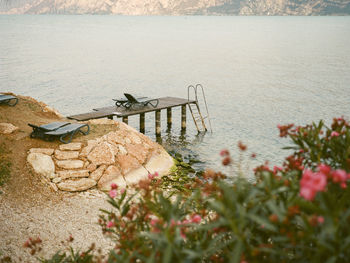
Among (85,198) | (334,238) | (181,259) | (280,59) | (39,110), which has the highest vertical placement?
(334,238)

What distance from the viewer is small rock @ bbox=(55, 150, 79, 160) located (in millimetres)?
9617

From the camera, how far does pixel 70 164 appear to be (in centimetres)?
955

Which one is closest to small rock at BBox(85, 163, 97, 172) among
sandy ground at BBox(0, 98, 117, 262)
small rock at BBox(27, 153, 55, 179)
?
sandy ground at BBox(0, 98, 117, 262)

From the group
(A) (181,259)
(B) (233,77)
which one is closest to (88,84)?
(B) (233,77)

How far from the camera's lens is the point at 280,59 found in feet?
168

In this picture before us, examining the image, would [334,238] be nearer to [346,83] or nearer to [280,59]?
[346,83]

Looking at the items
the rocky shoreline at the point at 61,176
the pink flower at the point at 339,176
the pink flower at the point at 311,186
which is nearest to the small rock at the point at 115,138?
the rocky shoreline at the point at 61,176

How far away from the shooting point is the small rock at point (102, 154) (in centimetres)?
991

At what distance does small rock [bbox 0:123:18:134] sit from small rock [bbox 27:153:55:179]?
3.98 feet

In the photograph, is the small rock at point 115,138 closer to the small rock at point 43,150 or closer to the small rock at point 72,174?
the small rock at point 72,174

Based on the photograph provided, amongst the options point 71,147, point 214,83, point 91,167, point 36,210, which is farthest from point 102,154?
point 214,83

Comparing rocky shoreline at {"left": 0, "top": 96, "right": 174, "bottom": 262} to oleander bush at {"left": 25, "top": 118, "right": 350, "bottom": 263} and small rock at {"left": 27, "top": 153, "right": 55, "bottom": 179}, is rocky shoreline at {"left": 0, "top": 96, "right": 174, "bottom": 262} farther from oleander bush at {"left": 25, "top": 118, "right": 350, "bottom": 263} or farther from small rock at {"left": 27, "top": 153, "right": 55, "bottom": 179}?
oleander bush at {"left": 25, "top": 118, "right": 350, "bottom": 263}

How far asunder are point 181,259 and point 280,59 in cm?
5178

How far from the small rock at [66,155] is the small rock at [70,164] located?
12cm
